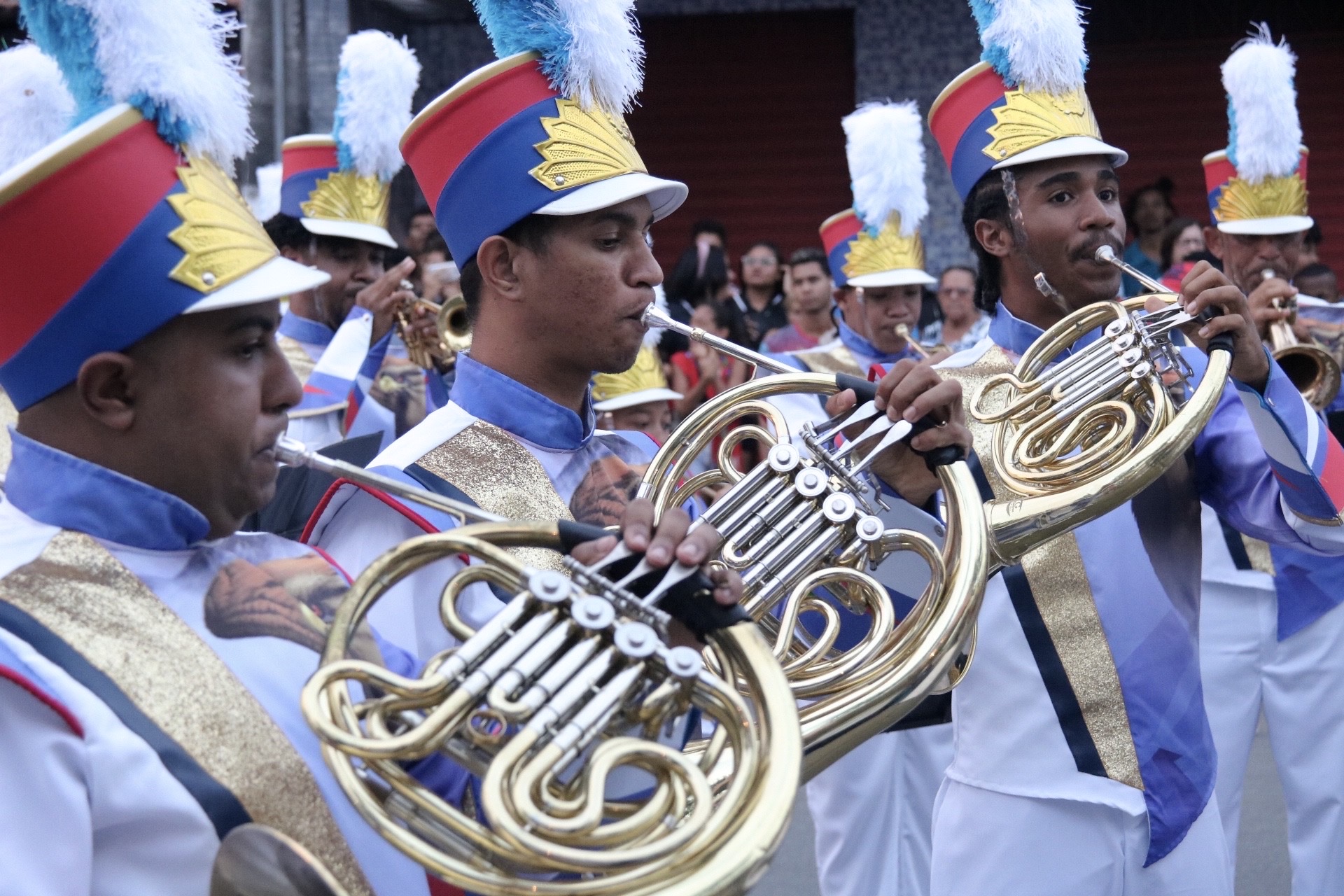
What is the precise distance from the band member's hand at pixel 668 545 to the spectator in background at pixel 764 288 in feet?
25.4

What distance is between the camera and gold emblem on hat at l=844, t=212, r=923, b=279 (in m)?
6.34

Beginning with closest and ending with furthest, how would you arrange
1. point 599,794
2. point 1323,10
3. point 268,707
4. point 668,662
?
point 599,794 < point 668,662 < point 268,707 < point 1323,10

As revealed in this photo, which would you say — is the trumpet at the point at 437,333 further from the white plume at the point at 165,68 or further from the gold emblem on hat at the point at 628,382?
the white plume at the point at 165,68

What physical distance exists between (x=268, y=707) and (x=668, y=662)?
434 millimetres

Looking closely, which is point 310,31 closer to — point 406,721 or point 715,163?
point 715,163

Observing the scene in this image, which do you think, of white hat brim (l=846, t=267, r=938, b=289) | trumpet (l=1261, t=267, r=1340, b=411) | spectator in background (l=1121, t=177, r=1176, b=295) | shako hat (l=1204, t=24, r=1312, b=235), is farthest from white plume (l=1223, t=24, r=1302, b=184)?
spectator in background (l=1121, t=177, r=1176, b=295)

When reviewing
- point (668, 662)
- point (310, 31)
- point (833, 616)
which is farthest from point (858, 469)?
point (310, 31)

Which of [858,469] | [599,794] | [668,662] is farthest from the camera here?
[858,469]

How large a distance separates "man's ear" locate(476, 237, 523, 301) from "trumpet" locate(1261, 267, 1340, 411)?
2660mm

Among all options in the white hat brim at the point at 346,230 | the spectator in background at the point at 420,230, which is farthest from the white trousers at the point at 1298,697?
the spectator in background at the point at 420,230

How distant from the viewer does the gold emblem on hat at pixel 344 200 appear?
5.46 metres

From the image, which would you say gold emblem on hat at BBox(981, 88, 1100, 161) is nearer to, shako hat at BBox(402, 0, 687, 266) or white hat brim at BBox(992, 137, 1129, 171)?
white hat brim at BBox(992, 137, 1129, 171)

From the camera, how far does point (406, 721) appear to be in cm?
151

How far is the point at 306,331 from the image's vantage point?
5.65 meters
